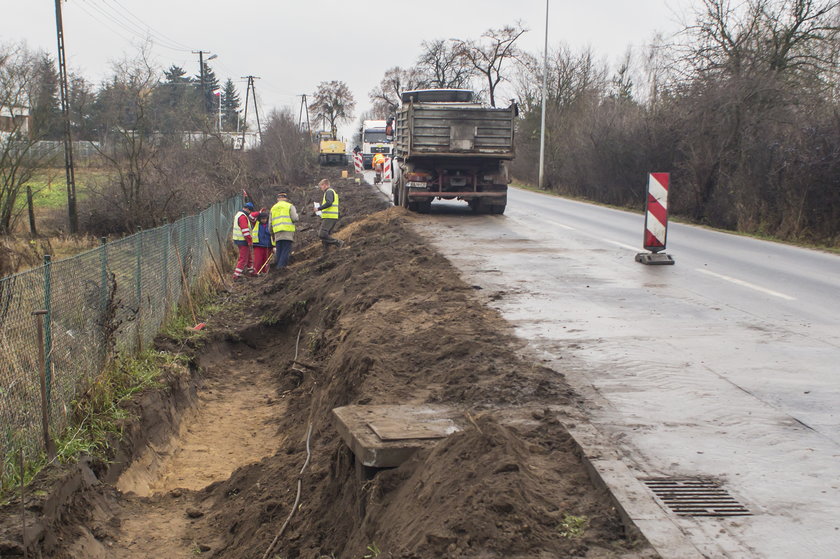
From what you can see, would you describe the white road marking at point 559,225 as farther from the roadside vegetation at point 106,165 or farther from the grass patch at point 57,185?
the grass patch at point 57,185

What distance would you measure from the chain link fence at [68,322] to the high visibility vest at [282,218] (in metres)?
5.41

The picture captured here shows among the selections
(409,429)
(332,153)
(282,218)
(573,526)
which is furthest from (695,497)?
(332,153)

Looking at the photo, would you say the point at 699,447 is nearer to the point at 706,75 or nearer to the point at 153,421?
the point at 153,421

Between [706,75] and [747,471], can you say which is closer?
[747,471]

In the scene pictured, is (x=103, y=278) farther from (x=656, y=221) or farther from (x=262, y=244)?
(x=262, y=244)

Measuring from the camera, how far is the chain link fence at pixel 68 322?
5777 millimetres

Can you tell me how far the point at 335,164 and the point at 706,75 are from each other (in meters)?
45.8

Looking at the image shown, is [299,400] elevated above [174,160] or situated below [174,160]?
below

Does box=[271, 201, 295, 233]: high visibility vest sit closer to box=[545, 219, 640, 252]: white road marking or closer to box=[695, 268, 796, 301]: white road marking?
box=[545, 219, 640, 252]: white road marking

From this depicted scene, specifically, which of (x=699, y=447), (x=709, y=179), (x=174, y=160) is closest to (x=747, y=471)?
(x=699, y=447)

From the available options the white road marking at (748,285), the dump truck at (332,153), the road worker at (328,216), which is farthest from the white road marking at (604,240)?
the dump truck at (332,153)

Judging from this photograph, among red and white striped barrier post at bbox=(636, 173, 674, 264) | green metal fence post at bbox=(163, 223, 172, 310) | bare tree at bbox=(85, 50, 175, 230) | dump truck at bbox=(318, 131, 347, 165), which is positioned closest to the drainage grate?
green metal fence post at bbox=(163, 223, 172, 310)

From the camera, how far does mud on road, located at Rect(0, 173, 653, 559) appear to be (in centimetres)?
381

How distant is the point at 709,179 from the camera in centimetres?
2316
